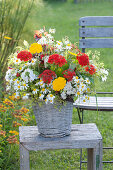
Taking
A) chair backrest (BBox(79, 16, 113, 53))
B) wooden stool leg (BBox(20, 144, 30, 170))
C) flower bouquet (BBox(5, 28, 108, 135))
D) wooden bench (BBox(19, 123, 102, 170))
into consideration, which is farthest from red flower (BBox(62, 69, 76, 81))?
chair backrest (BBox(79, 16, 113, 53))

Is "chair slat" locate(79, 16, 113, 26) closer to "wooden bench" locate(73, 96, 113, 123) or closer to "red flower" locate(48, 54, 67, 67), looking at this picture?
"wooden bench" locate(73, 96, 113, 123)

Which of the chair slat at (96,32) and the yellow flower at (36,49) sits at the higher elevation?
the chair slat at (96,32)

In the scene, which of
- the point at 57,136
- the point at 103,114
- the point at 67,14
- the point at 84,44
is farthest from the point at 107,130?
the point at 67,14

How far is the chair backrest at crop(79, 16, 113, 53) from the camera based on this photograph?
117 inches

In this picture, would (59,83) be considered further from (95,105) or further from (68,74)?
(95,105)

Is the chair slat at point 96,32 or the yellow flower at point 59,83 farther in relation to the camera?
the chair slat at point 96,32

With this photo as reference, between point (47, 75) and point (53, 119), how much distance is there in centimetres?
28

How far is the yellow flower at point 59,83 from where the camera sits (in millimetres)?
1921

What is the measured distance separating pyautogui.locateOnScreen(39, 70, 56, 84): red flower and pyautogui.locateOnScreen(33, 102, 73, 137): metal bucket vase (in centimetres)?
18

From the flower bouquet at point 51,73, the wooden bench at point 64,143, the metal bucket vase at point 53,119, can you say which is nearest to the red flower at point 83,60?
the flower bouquet at point 51,73

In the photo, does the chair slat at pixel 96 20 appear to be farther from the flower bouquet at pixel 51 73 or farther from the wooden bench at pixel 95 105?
the flower bouquet at pixel 51 73

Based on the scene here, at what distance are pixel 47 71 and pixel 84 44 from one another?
1115 mm

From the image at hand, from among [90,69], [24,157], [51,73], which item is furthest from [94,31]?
[24,157]

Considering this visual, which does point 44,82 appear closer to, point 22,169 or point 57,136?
point 57,136
